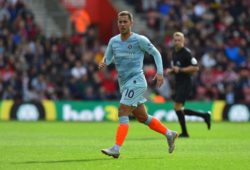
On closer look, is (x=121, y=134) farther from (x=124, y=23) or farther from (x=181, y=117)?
(x=181, y=117)

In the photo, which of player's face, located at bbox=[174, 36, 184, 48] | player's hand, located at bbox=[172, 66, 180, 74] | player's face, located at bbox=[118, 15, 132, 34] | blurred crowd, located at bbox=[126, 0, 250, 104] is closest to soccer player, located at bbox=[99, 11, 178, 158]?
player's face, located at bbox=[118, 15, 132, 34]

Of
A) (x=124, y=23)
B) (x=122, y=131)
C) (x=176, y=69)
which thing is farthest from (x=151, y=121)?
(x=176, y=69)

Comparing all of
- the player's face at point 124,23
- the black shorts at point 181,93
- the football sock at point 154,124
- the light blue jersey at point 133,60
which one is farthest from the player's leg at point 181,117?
the player's face at point 124,23

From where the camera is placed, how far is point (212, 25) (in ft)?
108

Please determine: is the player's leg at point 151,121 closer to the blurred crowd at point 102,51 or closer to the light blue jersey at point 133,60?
the light blue jersey at point 133,60

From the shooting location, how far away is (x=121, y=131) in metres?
13.1

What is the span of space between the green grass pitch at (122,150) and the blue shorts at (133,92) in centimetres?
89

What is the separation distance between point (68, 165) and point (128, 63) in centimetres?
242

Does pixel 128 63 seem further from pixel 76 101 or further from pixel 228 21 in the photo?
pixel 228 21

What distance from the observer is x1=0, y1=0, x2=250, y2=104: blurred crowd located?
30.3 m

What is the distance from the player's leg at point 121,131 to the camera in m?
12.8

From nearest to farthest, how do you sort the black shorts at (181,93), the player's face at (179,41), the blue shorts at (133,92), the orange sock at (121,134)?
the orange sock at (121,134), the blue shorts at (133,92), the player's face at (179,41), the black shorts at (181,93)

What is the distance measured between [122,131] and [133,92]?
2.34 ft

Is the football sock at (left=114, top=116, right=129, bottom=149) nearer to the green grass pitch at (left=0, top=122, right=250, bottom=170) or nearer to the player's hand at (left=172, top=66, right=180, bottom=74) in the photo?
the green grass pitch at (left=0, top=122, right=250, bottom=170)
